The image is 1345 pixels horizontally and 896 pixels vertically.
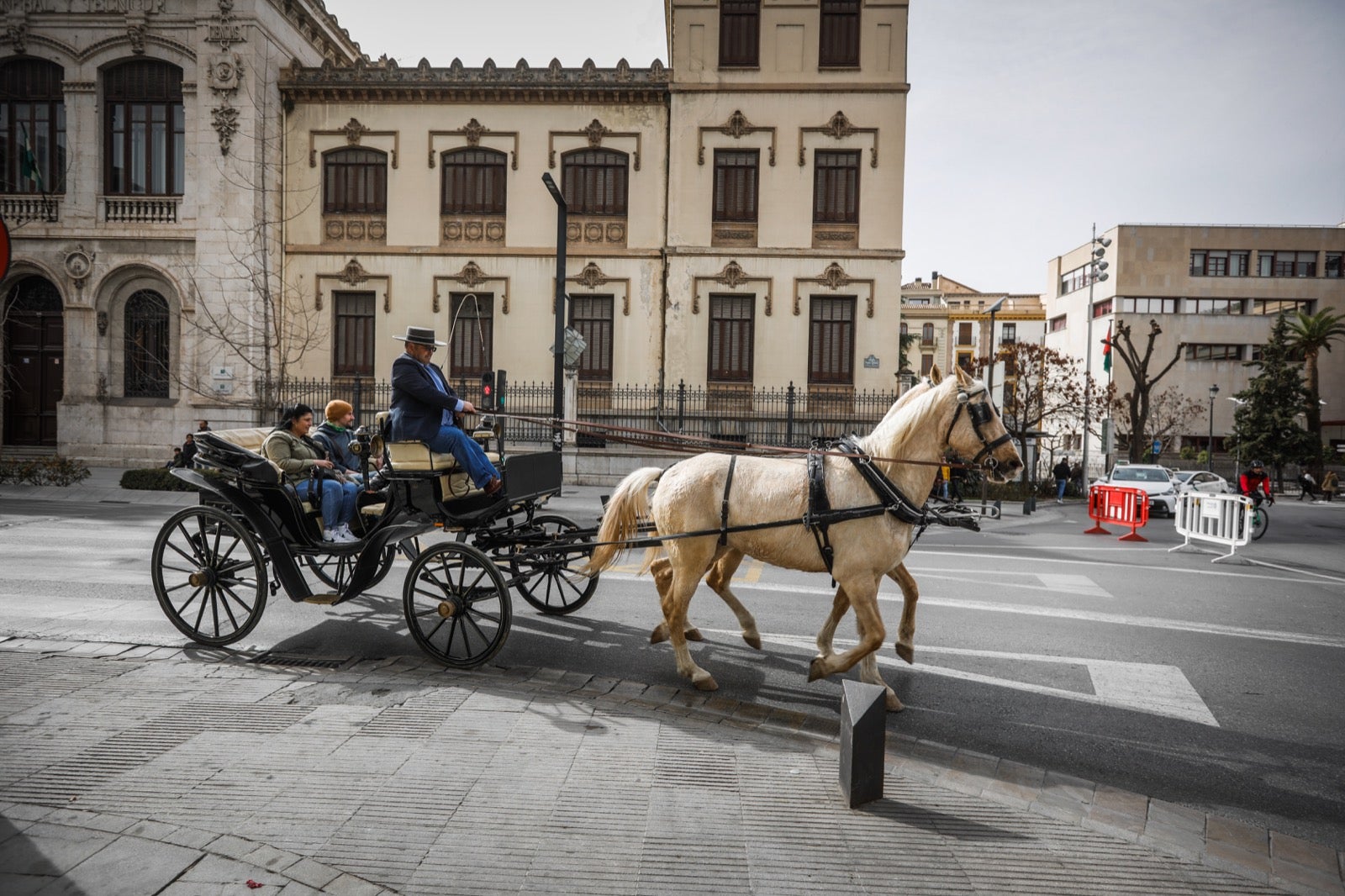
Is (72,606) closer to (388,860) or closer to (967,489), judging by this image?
(388,860)

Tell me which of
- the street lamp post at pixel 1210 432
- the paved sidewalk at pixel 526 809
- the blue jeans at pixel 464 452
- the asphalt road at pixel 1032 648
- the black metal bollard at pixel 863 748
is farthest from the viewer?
the street lamp post at pixel 1210 432

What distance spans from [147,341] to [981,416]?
26.4 metres

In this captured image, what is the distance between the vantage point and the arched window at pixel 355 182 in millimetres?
25688

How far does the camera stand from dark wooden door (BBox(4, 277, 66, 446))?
82.0 feet

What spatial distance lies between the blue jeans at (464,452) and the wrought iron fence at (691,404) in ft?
58.5

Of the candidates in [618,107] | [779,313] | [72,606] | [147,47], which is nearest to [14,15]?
[147,47]

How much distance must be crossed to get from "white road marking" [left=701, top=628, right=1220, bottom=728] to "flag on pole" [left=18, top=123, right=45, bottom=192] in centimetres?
2572

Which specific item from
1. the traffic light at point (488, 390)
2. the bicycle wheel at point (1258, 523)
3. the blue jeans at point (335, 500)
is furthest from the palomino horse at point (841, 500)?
the bicycle wheel at point (1258, 523)

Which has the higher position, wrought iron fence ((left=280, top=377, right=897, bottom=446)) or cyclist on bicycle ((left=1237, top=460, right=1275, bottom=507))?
wrought iron fence ((left=280, top=377, right=897, bottom=446))

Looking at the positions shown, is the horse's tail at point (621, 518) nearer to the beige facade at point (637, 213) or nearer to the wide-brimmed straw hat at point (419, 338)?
the wide-brimmed straw hat at point (419, 338)

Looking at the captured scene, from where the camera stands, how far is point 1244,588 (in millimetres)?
10492

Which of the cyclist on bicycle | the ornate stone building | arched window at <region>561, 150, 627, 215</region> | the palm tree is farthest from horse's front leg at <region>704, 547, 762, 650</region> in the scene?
the palm tree

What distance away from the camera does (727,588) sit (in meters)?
6.59

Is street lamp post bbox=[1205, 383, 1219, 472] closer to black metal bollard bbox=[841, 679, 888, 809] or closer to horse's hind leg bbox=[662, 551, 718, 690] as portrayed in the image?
horse's hind leg bbox=[662, 551, 718, 690]
